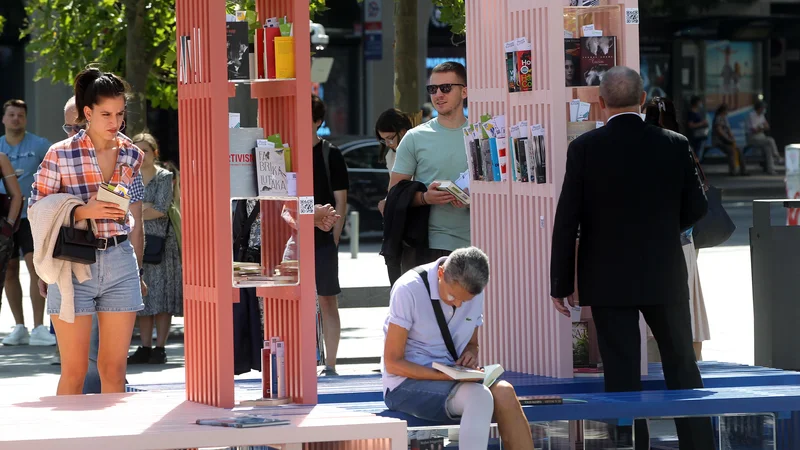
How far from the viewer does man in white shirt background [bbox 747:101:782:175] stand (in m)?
39.5

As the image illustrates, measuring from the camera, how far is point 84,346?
7.04 meters

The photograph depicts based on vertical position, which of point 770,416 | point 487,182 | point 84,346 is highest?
point 487,182

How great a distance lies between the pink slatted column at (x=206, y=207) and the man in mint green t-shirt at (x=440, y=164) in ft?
8.05

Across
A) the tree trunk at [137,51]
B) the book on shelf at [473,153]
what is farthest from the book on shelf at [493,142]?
the tree trunk at [137,51]

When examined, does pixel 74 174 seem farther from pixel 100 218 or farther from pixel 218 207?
pixel 218 207

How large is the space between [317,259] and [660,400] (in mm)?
3636

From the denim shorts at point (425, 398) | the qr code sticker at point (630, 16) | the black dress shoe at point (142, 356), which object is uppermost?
the qr code sticker at point (630, 16)

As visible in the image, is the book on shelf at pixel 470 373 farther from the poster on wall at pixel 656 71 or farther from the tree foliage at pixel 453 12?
the poster on wall at pixel 656 71

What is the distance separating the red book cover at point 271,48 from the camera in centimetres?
Answer: 677

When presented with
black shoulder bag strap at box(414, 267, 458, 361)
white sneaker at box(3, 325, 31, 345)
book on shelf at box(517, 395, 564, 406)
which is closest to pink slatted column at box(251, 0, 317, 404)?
black shoulder bag strap at box(414, 267, 458, 361)

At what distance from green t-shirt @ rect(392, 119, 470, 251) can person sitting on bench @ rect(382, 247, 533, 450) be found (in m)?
2.29

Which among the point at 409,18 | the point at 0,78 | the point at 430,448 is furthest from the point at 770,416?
the point at 0,78

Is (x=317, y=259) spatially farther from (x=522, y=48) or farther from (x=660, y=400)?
A: (x=660, y=400)

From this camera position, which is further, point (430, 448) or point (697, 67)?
point (697, 67)
